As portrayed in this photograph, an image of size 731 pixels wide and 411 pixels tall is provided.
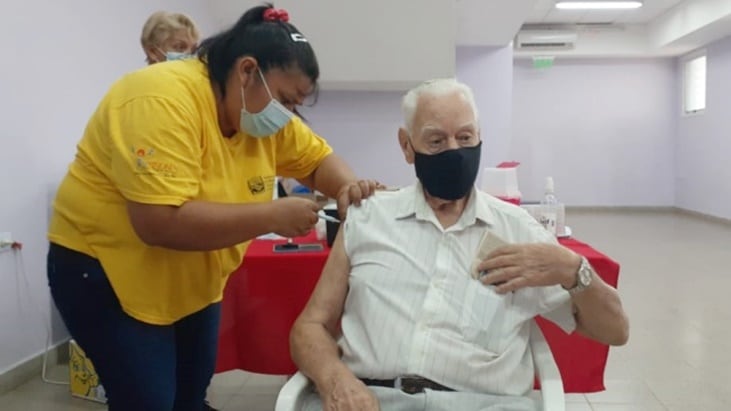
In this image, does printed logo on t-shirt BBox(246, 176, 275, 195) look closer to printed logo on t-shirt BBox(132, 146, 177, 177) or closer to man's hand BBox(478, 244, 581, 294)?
printed logo on t-shirt BBox(132, 146, 177, 177)

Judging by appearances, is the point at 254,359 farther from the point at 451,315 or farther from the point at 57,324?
the point at 57,324

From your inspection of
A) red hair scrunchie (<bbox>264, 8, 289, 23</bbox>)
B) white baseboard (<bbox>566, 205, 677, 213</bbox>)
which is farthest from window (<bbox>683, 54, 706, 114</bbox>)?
red hair scrunchie (<bbox>264, 8, 289, 23</bbox>)

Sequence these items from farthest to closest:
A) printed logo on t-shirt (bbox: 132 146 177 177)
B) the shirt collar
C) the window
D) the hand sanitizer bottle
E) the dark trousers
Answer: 1. the window
2. the hand sanitizer bottle
3. the shirt collar
4. the dark trousers
5. printed logo on t-shirt (bbox: 132 146 177 177)

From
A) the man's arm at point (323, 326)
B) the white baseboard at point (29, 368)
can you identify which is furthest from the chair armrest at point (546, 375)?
the white baseboard at point (29, 368)

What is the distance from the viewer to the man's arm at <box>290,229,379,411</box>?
4.33 ft

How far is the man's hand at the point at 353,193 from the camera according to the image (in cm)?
159

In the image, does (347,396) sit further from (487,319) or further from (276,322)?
(276,322)

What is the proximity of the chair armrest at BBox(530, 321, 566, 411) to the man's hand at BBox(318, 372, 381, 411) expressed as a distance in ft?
1.20

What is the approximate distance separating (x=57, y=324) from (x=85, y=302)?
226 centimetres

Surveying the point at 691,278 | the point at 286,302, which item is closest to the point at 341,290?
the point at 286,302

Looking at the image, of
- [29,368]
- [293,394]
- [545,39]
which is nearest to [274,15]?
[293,394]

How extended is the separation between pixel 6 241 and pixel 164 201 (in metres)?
2.14

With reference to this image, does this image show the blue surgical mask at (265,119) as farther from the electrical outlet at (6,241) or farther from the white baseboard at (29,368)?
the white baseboard at (29,368)

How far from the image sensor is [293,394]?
A: 1.35m
